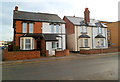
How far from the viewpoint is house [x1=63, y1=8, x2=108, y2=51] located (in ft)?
75.6

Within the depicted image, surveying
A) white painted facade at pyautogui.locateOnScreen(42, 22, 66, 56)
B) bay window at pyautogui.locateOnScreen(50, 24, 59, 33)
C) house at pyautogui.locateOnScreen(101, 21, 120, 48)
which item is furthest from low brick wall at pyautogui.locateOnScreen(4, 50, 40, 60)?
house at pyautogui.locateOnScreen(101, 21, 120, 48)

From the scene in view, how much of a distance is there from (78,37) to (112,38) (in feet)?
62.2

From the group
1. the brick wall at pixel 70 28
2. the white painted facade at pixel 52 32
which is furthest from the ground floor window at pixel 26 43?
the brick wall at pixel 70 28

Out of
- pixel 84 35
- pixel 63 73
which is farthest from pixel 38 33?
pixel 63 73

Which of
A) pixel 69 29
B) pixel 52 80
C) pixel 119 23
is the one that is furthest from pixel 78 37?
pixel 119 23

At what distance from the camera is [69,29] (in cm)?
2481

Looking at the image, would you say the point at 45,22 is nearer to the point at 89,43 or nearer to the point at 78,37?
the point at 78,37

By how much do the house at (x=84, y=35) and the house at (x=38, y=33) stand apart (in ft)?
13.2

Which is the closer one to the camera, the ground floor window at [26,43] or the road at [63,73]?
the road at [63,73]

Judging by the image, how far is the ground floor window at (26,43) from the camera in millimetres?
16922

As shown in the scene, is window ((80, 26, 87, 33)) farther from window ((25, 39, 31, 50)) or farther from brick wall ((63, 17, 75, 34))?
window ((25, 39, 31, 50))

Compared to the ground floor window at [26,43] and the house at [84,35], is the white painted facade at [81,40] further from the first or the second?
the ground floor window at [26,43]

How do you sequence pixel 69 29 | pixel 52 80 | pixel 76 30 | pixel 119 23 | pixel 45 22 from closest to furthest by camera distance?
pixel 52 80
pixel 45 22
pixel 76 30
pixel 69 29
pixel 119 23

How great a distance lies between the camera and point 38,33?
61.3 ft
